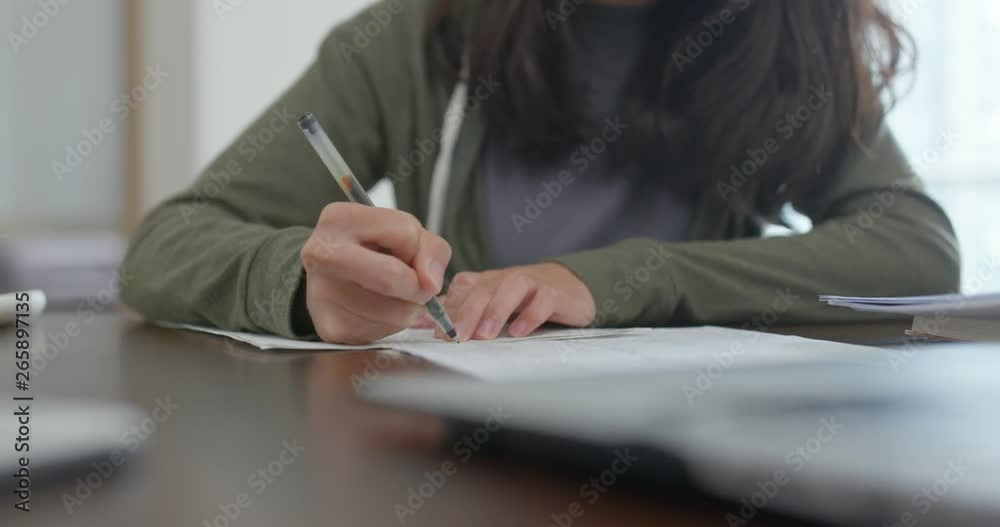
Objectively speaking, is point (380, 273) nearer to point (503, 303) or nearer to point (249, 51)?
point (503, 303)

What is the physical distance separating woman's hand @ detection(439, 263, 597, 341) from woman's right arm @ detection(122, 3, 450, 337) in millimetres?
96

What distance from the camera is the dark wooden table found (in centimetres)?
23

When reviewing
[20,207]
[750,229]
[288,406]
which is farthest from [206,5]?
[288,406]

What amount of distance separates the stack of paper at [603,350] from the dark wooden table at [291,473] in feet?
0.17

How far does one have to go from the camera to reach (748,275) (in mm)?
824

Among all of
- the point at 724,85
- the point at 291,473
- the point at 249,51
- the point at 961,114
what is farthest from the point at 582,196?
the point at 249,51

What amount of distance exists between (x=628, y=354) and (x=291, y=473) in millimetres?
257

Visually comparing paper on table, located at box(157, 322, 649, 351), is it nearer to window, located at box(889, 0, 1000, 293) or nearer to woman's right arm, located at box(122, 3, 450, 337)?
woman's right arm, located at box(122, 3, 450, 337)

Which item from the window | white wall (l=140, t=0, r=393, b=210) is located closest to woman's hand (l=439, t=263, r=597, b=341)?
the window

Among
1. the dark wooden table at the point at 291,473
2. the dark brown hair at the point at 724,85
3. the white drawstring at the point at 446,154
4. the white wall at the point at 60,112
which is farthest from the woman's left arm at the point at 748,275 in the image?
the white wall at the point at 60,112

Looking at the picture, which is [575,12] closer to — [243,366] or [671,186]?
[671,186]

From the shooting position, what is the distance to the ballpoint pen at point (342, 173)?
56 centimetres

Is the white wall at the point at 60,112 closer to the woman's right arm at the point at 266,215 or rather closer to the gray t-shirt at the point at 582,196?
the woman's right arm at the point at 266,215

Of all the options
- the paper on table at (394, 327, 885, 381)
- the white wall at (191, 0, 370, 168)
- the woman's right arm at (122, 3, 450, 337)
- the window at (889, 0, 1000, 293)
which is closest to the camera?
the paper on table at (394, 327, 885, 381)
